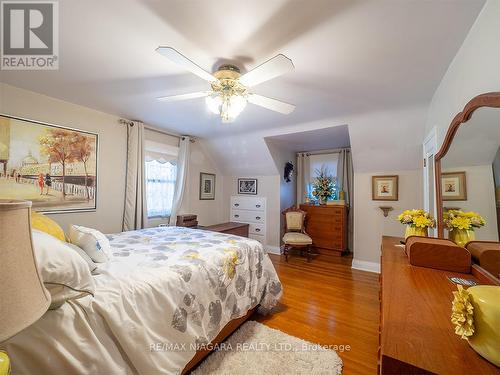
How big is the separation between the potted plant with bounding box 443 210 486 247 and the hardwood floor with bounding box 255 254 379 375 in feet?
3.49

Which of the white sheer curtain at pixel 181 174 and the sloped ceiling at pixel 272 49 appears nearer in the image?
the sloped ceiling at pixel 272 49

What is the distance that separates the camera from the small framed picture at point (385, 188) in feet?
10.5

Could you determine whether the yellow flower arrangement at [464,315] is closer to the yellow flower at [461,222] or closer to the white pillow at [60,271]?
the yellow flower at [461,222]

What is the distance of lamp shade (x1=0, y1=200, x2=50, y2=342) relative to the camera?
0.45m

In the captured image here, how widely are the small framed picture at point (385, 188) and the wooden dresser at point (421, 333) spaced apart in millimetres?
2360

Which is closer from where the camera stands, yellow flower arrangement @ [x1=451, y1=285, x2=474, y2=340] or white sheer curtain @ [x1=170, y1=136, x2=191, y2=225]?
yellow flower arrangement @ [x1=451, y1=285, x2=474, y2=340]

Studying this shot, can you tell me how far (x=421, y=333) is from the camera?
656 mm

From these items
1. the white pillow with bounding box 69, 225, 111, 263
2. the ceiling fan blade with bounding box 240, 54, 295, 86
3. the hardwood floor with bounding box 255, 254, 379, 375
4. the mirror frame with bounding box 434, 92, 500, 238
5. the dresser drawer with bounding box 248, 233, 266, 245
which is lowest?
the hardwood floor with bounding box 255, 254, 379, 375

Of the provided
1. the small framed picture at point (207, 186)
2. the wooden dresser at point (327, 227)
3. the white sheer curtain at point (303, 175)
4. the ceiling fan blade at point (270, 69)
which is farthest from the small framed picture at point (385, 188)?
the small framed picture at point (207, 186)

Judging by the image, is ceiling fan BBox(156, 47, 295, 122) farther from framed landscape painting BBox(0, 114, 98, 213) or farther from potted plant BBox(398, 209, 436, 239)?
framed landscape painting BBox(0, 114, 98, 213)

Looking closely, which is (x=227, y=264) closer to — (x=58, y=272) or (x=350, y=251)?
(x=58, y=272)

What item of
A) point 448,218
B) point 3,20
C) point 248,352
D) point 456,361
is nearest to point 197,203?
point 248,352

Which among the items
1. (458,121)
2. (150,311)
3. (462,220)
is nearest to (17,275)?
(150,311)

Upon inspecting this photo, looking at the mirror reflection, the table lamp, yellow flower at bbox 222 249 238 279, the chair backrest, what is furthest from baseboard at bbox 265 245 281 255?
the table lamp
